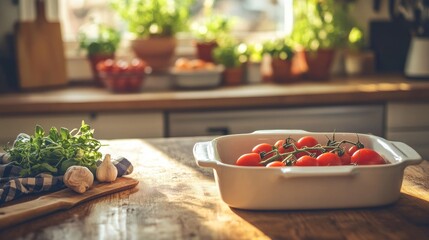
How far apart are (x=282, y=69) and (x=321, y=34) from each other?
0.33m

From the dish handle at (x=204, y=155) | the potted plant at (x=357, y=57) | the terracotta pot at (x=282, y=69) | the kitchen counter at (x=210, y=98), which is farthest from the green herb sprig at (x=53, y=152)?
the potted plant at (x=357, y=57)

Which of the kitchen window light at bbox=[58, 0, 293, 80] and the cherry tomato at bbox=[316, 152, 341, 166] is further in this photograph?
the kitchen window light at bbox=[58, 0, 293, 80]

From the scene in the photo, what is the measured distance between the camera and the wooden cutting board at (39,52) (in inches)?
131

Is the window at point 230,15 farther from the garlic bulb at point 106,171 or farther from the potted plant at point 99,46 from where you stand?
the garlic bulb at point 106,171

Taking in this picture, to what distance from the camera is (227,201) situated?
145cm

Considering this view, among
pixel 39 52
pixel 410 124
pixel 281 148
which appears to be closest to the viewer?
pixel 281 148

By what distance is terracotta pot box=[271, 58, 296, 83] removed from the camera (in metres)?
3.54

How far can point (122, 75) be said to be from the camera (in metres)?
3.27

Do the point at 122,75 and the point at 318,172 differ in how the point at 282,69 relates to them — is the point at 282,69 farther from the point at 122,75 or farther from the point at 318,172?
the point at 318,172

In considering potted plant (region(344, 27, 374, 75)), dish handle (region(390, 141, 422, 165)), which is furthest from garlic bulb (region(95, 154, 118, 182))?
potted plant (region(344, 27, 374, 75))

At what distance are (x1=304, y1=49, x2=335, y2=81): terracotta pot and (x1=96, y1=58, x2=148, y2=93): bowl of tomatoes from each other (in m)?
0.85

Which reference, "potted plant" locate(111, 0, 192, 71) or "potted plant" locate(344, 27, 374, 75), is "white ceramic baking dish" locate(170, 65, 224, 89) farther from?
"potted plant" locate(344, 27, 374, 75)

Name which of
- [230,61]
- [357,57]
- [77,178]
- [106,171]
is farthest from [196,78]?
[77,178]

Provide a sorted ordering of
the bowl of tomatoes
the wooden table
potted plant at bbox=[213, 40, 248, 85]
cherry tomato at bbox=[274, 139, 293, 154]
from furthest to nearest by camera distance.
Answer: potted plant at bbox=[213, 40, 248, 85] < the bowl of tomatoes < cherry tomato at bbox=[274, 139, 293, 154] < the wooden table
